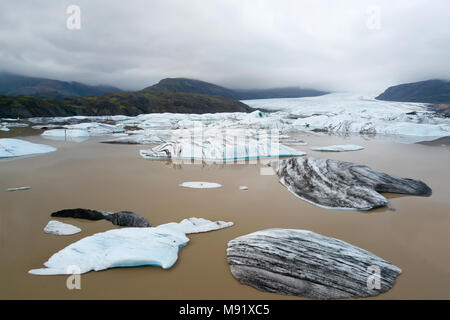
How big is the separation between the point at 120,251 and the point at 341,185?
4375 mm

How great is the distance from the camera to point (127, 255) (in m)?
2.82

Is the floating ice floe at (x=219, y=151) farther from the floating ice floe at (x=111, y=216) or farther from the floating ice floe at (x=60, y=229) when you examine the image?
the floating ice floe at (x=60, y=229)

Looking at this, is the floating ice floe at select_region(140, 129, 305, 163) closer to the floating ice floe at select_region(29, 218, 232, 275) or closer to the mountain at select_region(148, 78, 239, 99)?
the floating ice floe at select_region(29, 218, 232, 275)

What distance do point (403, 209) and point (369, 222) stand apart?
106 centimetres

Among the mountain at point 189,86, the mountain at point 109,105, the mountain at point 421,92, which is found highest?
the mountain at point 189,86

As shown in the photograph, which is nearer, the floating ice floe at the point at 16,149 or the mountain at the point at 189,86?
the floating ice floe at the point at 16,149

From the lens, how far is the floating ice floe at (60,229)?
353cm

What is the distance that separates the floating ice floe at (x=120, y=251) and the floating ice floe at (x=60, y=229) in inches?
25.5

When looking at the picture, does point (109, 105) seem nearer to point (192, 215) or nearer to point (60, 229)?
point (60, 229)

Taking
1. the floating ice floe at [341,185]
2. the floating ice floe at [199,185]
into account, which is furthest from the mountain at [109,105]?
the floating ice floe at [341,185]

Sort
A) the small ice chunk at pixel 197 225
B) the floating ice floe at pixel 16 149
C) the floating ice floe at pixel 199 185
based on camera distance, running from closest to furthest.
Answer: the small ice chunk at pixel 197 225, the floating ice floe at pixel 199 185, the floating ice floe at pixel 16 149

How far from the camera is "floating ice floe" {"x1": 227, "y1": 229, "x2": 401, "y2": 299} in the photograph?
2.54 m
